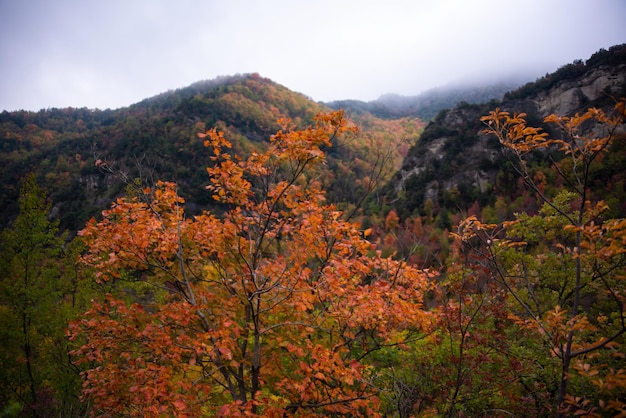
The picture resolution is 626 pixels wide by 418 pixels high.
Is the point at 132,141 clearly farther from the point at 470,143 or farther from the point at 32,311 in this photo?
the point at 32,311

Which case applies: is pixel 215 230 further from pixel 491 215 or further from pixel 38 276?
pixel 491 215

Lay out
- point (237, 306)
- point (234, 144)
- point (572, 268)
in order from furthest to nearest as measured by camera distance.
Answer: point (234, 144), point (572, 268), point (237, 306)

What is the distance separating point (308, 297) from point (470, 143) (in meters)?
67.7

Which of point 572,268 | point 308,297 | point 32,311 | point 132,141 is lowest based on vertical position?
point 572,268

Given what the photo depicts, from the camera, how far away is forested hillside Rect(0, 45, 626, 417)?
11.8 ft

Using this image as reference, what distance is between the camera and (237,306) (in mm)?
5270

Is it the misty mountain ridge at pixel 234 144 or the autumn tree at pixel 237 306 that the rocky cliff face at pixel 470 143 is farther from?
the autumn tree at pixel 237 306

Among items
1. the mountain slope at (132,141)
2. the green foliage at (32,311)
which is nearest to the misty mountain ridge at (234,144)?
the mountain slope at (132,141)

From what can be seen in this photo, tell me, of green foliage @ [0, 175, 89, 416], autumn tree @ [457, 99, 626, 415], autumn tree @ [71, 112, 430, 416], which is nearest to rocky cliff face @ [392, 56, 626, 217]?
autumn tree @ [457, 99, 626, 415]

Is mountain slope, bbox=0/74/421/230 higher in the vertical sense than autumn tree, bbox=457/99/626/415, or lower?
higher

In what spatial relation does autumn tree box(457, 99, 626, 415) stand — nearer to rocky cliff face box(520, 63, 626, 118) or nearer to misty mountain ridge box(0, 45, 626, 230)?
misty mountain ridge box(0, 45, 626, 230)

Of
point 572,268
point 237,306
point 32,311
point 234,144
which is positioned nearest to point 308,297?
point 237,306

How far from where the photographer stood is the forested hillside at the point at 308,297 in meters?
3.58

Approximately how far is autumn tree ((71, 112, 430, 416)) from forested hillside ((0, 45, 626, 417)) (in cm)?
4
